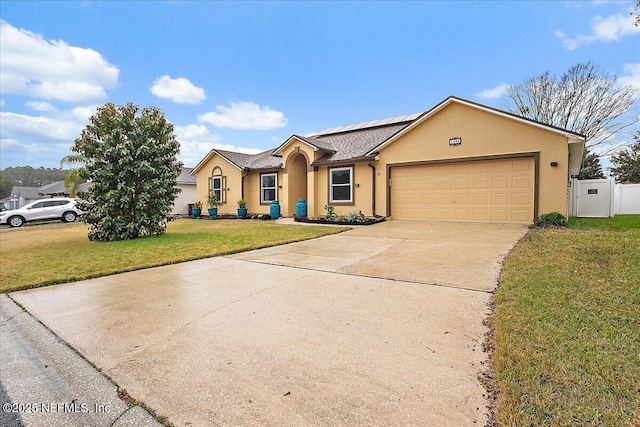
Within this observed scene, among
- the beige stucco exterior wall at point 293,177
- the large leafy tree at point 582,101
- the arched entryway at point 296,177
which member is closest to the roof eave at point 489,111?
the beige stucco exterior wall at point 293,177

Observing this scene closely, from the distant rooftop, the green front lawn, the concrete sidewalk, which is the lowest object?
the concrete sidewalk

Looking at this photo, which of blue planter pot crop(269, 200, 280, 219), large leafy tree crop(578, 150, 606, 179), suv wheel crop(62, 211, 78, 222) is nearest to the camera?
blue planter pot crop(269, 200, 280, 219)

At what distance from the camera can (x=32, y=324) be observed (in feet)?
12.6

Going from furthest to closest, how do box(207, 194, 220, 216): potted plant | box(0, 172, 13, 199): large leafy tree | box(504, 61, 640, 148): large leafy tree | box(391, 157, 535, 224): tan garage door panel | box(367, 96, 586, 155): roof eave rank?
box(0, 172, 13, 199): large leafy tree → box(207, 194, 220, 216): potted plant → box(504, 61, 640, 148): large leafy tree → box(391, 157, 535, 224): tan garage door panel → box(367, 96, 586, 155): roof eave

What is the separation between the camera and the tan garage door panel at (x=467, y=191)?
37.2ft

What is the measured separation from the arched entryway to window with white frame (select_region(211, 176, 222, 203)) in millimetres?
6006

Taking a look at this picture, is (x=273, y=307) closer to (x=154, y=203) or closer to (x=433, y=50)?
(x=154, y=203)

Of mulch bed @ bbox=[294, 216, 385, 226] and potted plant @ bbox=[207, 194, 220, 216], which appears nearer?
mulch bed @ bbox=[294, 216, 385, 226]

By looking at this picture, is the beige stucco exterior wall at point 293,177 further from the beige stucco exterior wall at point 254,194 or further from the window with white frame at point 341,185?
the beige stucco exterior wall at point 254,194

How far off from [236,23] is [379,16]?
6.66 metres

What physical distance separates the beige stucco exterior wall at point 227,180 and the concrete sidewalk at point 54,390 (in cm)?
1706

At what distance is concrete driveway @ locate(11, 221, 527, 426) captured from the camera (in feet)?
6.98

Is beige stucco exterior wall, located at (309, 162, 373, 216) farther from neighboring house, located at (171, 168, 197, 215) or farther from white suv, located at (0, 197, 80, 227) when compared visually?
white suv, located at (0, 197, 80, 227)

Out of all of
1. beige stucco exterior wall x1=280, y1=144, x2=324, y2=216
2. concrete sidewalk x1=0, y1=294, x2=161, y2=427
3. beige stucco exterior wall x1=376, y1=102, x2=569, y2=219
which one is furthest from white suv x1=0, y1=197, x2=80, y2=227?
concrete sidewalk x1=0, y1=294, x2=161, y2=427
